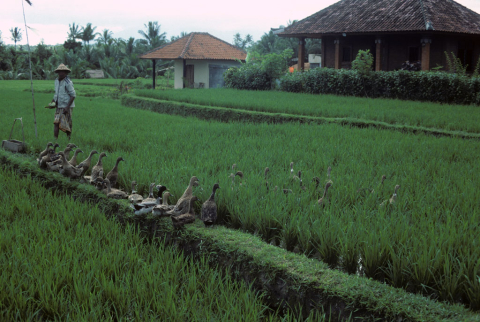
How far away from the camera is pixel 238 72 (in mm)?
18875

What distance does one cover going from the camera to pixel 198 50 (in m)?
23.1

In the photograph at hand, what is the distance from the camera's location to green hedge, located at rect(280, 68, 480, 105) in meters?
11.6

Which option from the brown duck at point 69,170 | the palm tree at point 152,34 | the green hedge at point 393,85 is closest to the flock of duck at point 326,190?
the brown duck at point 69,170

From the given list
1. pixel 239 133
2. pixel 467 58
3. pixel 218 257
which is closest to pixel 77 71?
pixel 467 58

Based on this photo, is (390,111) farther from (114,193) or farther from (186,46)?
(186,46)

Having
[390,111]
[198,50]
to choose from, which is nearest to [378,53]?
[390,111]

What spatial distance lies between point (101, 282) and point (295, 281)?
3.62 feet

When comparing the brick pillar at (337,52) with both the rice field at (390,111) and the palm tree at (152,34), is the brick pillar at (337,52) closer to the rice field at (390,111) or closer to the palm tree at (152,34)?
the rice field at (390,111)

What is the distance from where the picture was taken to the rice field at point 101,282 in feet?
7.35

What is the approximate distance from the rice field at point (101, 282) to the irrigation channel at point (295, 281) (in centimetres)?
12

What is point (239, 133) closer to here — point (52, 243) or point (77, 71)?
point (52, 243)

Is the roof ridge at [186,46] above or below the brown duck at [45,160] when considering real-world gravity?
above

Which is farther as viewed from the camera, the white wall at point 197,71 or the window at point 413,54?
the white wall at point 197,71

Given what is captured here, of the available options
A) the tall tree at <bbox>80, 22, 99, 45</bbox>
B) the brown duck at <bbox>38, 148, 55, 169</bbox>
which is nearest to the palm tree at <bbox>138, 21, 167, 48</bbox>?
the tall tree at <bbox>80, 22, 99, 45</bbox>
